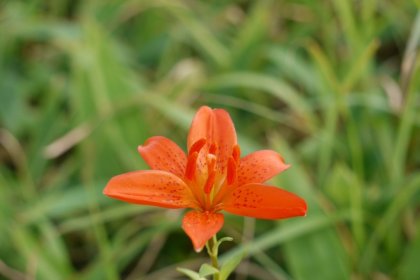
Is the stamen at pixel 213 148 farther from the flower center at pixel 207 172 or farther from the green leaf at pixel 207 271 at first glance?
the green leaf at pixel 207 271

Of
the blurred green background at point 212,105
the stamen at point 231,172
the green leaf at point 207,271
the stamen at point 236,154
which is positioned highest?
the stamen at point 236,154

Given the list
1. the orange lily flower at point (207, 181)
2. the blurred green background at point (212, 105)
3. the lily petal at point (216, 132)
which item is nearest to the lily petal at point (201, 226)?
the orange lily flower at point (207, 181)

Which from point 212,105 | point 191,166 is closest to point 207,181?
point 191,166

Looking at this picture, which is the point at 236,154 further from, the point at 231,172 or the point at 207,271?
the point at 207,271

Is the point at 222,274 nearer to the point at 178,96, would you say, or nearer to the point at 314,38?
the point at 178,96

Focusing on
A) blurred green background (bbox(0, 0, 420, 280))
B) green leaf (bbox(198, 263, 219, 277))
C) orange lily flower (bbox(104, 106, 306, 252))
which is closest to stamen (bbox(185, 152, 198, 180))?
orange lily flower (bbox(104, 106, 306, 252))

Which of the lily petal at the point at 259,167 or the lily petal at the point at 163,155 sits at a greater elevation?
the lily petal at the point at 163,155
